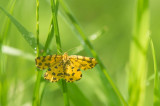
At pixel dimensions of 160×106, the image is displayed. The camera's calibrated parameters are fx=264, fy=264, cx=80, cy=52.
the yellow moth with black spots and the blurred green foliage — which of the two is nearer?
the yellow moth with black spots

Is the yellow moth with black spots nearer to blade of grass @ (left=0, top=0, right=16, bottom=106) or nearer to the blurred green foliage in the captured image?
blade of grass @ (left=0, top=0, right=16, bottom=106)

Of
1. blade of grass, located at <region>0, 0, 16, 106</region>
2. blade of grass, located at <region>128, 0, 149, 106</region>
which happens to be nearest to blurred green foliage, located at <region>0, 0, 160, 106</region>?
blade of grass, located at <region>0, 0, 16, 106</region>

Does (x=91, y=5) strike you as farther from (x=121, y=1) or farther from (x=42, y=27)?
Answer: (x=42, y=27)

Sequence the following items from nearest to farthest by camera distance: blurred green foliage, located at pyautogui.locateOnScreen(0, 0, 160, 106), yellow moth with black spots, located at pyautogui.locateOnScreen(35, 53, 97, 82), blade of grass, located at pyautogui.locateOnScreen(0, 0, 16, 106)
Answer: yellow moth with black spots, located at pyautogui.locateOnScreen(35, 53, 97, 82)
blade of grass, located at pyautogui.locateOnScreen(0, 0, 16, 106)
blurred green foliage, located at pyautogui.locateOnScreen(0, 0, 160, 106)

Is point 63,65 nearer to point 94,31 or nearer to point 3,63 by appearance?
point 3,63

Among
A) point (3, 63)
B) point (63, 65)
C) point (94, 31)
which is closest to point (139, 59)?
point (63, 65)

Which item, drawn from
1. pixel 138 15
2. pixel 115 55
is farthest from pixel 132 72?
pixel 115 55

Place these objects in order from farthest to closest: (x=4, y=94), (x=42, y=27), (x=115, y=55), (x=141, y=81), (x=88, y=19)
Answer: (x=88, y=19), (x=42, y=27), (x=115, y=55), (x=4, y=94), (x=141, y=81)
